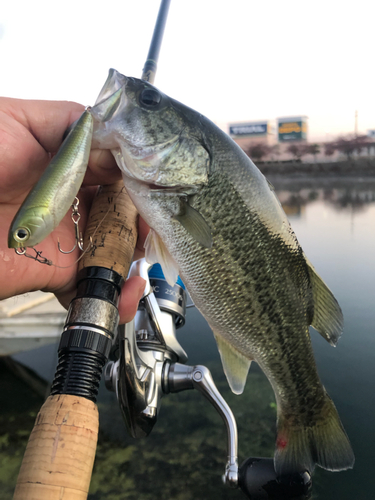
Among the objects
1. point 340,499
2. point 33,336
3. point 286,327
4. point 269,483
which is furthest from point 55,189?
point 33,336

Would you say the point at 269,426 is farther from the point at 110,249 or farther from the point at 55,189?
the point at 55,189

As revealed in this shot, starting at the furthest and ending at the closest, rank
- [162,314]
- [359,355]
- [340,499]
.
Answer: [359,355] → [340,499] → [162,314]

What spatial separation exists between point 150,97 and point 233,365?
88 cm

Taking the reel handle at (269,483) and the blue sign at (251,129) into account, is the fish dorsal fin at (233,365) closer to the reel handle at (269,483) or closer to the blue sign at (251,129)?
the reel handle at (269,483)

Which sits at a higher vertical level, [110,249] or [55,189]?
[55,189]

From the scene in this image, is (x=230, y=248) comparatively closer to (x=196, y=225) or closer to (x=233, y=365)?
(x=196, y=225)

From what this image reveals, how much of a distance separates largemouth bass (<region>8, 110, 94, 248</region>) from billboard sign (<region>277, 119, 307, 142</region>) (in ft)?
164

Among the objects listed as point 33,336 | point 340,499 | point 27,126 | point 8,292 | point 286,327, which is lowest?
point 340,499

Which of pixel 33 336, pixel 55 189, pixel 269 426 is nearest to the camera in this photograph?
pixel 55 189

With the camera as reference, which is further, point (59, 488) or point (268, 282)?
point (268, 282)

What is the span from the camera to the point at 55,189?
0.70 m

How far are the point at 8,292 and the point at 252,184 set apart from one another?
0.86 meters

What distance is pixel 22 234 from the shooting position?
651 millimetres

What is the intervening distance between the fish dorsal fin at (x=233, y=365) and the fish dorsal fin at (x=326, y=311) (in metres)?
0.29
